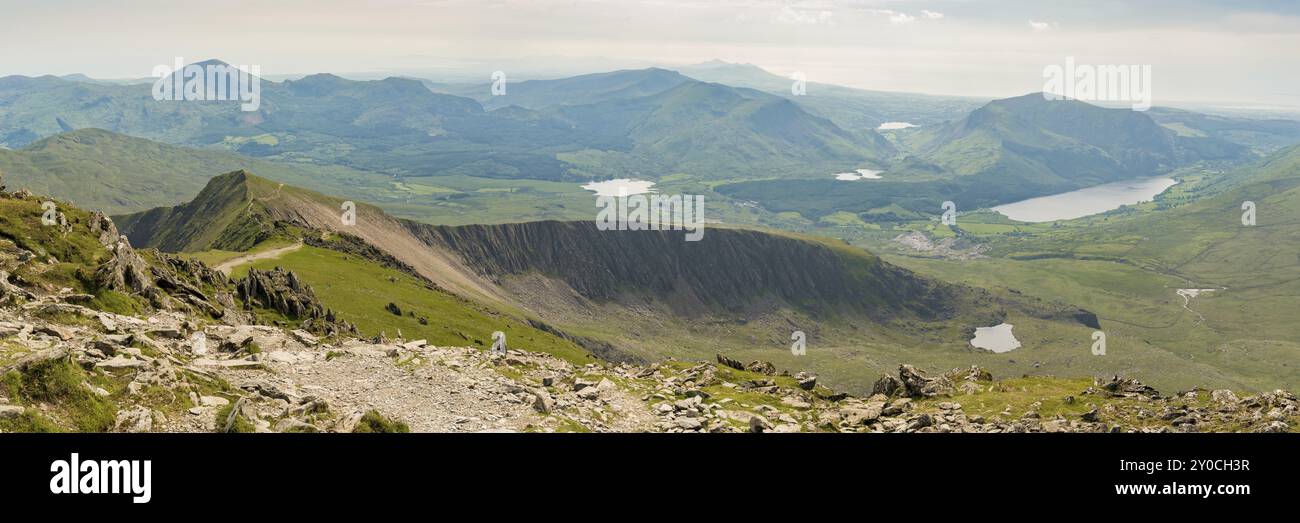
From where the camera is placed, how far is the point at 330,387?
45.2 metres

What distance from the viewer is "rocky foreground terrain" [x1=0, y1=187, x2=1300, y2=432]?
35.1m

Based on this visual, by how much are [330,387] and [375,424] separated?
30.4ft

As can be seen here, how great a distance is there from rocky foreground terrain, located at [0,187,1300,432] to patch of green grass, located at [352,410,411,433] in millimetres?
101

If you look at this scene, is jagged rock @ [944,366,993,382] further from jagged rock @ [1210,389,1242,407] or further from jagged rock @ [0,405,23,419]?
jagged rock @ [0,405,23,419]

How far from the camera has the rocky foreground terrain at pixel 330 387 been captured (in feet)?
115

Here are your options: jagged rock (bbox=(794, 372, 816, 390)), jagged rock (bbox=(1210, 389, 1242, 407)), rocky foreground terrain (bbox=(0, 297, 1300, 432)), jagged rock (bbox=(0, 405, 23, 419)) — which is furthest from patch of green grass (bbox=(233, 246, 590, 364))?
jagged rock (bbox=(1210, 389, 1242, 407))

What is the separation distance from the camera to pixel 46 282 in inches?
2056

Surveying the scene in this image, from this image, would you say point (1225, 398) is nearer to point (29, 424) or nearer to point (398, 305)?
point (29, 424)

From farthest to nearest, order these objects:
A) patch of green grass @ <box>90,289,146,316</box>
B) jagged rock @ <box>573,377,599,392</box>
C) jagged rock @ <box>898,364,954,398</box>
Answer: jagged rock @ <box>898,364,954,398</box> < jagged rock @ <box>573,377,599,392</box> < patch of green grass @ <box>90,289,146,316</box>

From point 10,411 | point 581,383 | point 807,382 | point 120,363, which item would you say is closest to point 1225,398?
point 807,382

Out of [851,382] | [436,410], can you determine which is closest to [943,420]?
[436,410]
